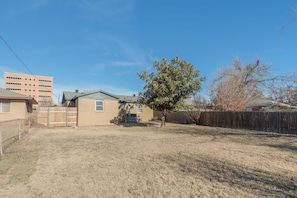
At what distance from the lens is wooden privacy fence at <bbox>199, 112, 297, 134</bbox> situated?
520 inches

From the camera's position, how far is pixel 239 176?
431cm

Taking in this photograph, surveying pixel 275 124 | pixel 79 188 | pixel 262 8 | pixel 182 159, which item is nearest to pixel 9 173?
pixel 79 188

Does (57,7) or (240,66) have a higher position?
(57,7)

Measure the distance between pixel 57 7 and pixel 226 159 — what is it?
43.7 ft

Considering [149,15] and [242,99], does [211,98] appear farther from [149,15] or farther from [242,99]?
[149,15]

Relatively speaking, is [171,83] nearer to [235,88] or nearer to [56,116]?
[235,88]

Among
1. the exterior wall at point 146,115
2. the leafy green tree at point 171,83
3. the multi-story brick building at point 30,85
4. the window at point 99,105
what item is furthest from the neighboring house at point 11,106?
the multi-story brick building at point 30,85

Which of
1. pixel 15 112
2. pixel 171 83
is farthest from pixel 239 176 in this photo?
pixel 15 112

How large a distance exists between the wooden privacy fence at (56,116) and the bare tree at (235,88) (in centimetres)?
1507

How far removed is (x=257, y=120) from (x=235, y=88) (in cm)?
583

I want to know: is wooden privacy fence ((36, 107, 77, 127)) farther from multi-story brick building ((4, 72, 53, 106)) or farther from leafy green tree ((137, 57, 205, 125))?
multi-story brick building ((4, 72, 53, 106))

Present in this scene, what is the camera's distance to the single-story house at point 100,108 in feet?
65.2

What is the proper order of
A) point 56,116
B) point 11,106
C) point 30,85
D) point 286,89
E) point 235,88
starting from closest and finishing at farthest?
1. point 286,89
2. point 11,106
3. point 56,116
4. point 235,88
5. point 30,85

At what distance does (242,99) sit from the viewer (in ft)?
66.5
